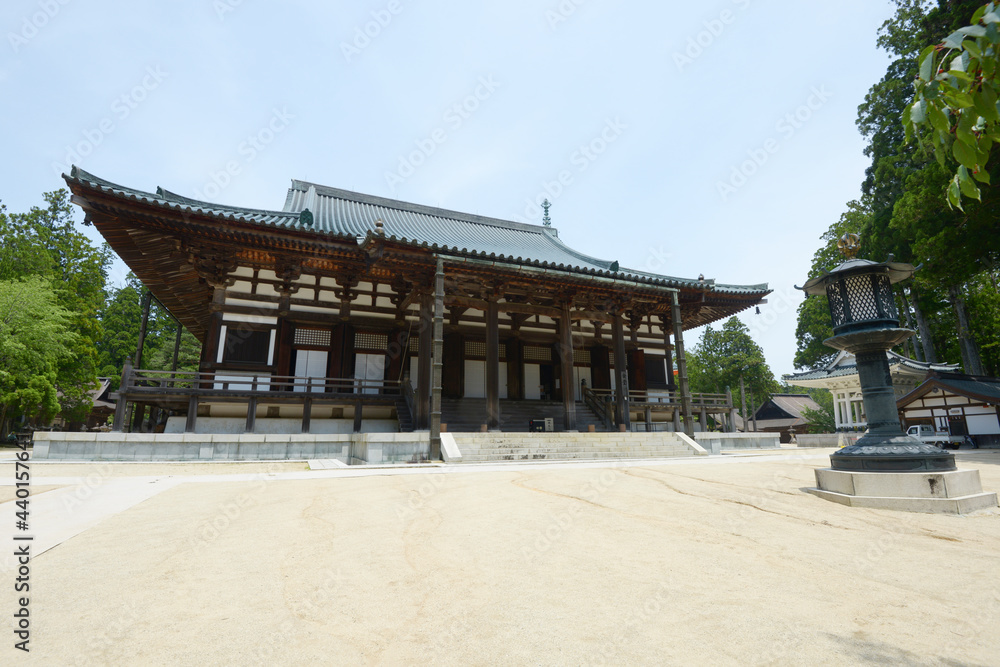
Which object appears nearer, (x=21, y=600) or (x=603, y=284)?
(x=21, y=600)

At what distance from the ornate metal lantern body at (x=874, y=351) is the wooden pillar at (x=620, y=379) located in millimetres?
8181

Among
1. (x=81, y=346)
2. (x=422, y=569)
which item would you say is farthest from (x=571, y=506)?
(x=81, y=346)

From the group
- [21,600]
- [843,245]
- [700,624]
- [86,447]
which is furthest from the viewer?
[86,447]

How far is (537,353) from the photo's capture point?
17375 mm

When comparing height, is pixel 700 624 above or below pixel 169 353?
below

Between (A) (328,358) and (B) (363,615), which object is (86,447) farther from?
(B) (363,615)

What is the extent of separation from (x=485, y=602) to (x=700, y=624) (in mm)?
1048

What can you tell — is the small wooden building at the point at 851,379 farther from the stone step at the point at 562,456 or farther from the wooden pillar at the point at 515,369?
the wooden pillar at the point at 515,369

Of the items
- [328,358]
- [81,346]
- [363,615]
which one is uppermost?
[81,346]

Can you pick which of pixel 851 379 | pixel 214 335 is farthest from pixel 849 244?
pixel 851 379

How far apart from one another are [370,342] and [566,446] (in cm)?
682

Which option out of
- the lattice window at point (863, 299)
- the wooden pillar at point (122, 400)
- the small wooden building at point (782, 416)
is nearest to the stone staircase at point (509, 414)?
the wooden pillar at point (122, 400)

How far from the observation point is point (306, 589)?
2594 millimetres

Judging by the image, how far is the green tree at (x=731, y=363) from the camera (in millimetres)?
38469
